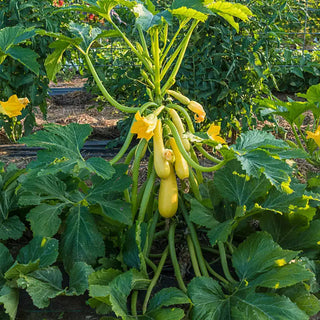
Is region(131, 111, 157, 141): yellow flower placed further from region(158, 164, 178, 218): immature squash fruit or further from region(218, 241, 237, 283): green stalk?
region(218, 241, 237, 283): green stalk

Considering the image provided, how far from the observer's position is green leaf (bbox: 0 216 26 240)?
5.54 ft

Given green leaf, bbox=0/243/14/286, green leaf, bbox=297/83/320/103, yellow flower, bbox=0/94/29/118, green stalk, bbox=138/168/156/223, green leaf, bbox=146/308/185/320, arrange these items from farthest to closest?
green leaf, bbox=297/83/320/103 → yellow flower, bbox=0/94/29/118 → green stalk, bbox=138/168/156/223 → green leaf, bbox=0/243/14/286 → green leaf, bbox=146/308/185/320

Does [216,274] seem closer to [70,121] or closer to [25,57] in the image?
[25,57]

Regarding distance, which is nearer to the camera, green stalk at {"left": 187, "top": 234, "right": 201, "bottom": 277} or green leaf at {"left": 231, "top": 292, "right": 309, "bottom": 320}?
green leaf at {"left": 231, "top": 292, "right": 309, "bottom": 320}

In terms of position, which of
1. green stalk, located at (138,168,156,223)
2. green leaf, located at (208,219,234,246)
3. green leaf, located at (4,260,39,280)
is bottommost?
green leaf, located at (4,260,39,280)

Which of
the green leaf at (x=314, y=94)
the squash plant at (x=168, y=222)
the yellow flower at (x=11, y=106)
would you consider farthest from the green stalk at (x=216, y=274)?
the yellow flower at (x=11, y=106)

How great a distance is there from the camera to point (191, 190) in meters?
1.87

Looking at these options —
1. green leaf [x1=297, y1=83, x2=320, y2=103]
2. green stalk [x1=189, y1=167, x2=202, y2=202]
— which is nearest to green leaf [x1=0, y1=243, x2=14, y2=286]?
green stalk [x1=189, y1=167, x2=202, y2=202]

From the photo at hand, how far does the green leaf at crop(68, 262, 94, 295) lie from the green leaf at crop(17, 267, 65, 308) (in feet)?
0.14

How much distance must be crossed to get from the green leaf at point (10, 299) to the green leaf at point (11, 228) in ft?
0.76

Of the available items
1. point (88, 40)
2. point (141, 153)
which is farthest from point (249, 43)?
point (141, 153)

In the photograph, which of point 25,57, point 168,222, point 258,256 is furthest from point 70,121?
point 258,256

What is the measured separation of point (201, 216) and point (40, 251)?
55 centimetres

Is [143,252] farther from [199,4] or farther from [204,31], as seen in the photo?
[204,31]
